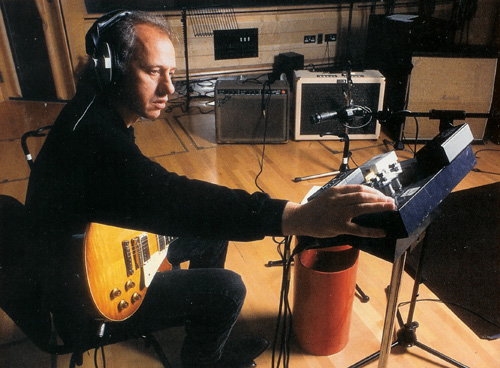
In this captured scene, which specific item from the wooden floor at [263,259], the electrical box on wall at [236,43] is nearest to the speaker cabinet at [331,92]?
the wooden floor at [263,259]

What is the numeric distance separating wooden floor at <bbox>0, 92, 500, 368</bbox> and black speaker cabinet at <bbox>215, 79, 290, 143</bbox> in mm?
103

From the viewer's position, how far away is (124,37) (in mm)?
1124

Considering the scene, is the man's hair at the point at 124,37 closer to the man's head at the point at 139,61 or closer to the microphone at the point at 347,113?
the man's head at the point at 139,61

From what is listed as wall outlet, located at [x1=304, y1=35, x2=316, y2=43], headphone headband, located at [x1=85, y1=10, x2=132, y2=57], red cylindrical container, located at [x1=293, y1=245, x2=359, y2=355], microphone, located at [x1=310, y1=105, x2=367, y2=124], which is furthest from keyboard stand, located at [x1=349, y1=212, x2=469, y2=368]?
wall outlet, located at [x1=304, y1=35, x2=316, y2=43]

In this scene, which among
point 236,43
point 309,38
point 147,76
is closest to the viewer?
point 147,76

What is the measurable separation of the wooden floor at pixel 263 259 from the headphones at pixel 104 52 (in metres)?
1.04

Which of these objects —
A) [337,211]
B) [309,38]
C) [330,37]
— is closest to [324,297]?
[337,211]

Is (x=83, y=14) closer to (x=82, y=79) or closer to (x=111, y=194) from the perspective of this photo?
(x=82, y=79)

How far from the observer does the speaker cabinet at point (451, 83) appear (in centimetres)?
338

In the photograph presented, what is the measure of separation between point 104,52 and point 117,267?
0.59 metres

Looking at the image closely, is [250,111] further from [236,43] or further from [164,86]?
[164,86]

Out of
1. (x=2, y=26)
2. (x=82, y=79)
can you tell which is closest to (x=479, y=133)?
(x=82, y=79)

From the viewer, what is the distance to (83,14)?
4.44 metres

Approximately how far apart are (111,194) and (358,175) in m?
0.61
